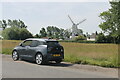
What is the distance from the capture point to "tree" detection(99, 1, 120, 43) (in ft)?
167

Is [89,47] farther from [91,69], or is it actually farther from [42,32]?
[42,32]

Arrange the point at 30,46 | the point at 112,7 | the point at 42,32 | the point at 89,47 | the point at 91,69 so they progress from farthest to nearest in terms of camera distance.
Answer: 1. the point at 42,32
2. the point at 112,7
3. the point at 89,47
4. the point at 30,46
5. the point at 91,69

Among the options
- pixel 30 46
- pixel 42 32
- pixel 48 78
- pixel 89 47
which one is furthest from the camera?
pixel 42 32

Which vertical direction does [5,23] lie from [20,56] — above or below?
above

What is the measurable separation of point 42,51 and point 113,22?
45011 mm

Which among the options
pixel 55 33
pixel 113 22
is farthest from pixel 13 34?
pixel 55 33

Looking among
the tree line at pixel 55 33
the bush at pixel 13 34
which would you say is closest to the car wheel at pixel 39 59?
the bush at pixel 13 34

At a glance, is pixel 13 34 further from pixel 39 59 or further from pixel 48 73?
pixel 48 73

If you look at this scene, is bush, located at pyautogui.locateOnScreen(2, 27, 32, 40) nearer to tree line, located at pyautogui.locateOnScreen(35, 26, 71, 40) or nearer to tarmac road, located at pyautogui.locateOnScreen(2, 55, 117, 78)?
tree line, located at pyautogui.locateOnScreen(35, 26, 71, 40)

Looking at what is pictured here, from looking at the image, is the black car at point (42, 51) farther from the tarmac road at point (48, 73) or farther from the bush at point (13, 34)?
the bush at point (13, 34)

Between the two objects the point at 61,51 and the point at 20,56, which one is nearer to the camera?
the point at 61,51

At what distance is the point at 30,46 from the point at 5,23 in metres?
115

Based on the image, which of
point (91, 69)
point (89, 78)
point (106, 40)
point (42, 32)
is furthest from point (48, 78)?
point (42, 32)

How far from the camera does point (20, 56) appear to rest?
14.2m
